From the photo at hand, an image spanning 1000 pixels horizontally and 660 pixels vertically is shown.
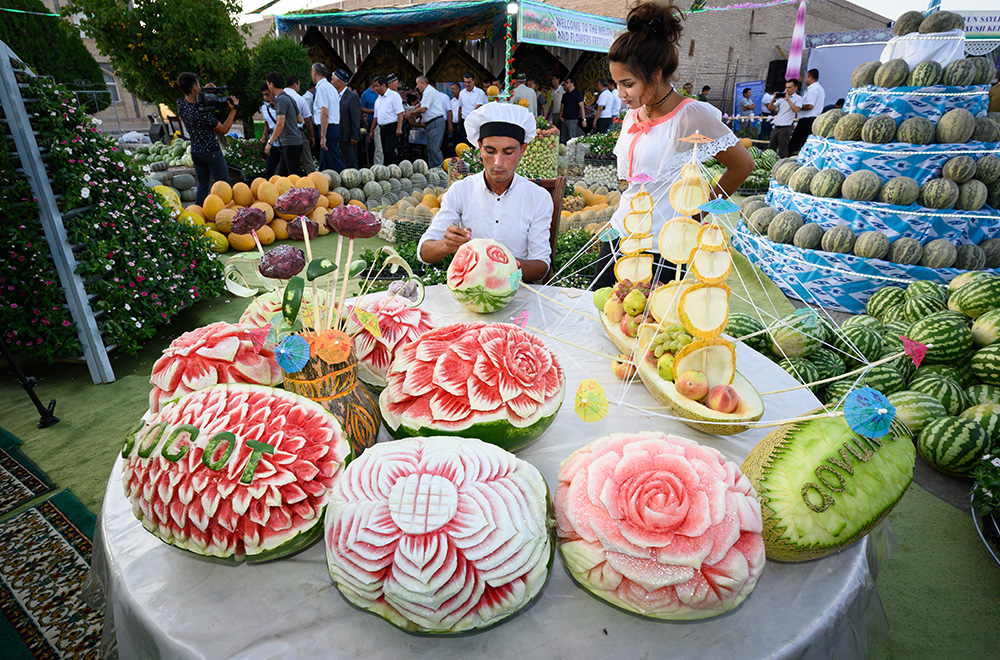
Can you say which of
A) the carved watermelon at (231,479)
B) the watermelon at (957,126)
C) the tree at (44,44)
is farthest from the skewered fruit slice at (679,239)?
the tree at (44,44)

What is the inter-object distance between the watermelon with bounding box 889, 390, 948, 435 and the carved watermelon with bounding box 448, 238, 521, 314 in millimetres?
2176

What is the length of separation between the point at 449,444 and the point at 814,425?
0.74m

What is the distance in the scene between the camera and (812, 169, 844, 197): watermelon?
4598mm

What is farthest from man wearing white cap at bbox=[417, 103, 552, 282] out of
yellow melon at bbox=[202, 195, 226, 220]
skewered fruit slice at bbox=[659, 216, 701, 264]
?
yellow melon at bbox=[202, 195, 226, 220]

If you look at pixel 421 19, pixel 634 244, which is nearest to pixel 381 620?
pixel 634 244

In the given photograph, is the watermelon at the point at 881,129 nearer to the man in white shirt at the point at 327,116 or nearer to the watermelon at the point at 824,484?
the watermelon at the point at 824,484

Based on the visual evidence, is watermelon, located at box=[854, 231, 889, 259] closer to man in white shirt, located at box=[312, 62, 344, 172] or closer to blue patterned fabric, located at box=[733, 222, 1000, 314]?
blue patterned fabric, located at box=[733, 222, 1000, 314]

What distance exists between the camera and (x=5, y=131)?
2893mm

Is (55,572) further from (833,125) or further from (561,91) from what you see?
(561,91)

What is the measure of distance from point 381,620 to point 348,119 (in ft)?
31.1

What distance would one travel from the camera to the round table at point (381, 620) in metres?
0.77

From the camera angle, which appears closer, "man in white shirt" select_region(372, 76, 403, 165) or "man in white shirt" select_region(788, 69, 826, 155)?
"man in white shirt" select_region(788, 69, 826, 155)

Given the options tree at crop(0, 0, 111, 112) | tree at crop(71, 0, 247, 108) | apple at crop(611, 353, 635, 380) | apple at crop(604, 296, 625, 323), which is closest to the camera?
apple at crop(611, 353, 635, 380)

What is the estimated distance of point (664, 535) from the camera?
0.77m
